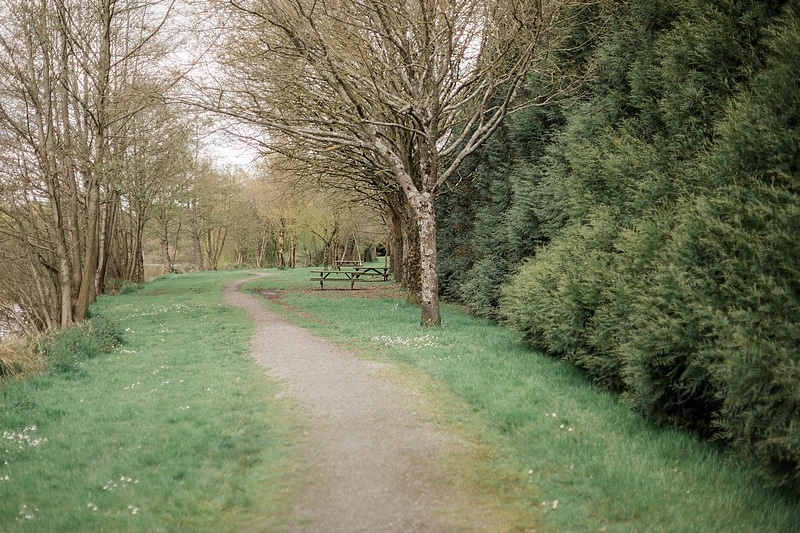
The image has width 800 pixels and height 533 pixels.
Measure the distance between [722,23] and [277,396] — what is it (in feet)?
24.6

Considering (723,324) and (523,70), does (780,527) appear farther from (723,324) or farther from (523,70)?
(523,70)

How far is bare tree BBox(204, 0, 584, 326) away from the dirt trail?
482 centimetres

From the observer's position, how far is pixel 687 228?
529 cm

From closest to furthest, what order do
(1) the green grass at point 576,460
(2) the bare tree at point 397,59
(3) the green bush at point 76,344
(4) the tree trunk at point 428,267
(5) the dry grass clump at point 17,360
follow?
1. (1) the green grass at point 576,460
2. (5) the dry grass clump at point 17,360
3. (3) the green bush at point 76,344
4. (2) the bare tree at point 397,59
5. (4) the tree trunk at point 428,267

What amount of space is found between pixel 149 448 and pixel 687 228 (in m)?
5.94

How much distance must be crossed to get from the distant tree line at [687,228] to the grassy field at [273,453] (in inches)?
19.7

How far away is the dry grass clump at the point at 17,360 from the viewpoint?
847 centimetres

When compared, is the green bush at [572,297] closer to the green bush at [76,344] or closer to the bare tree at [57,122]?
the green bush at [76,344]

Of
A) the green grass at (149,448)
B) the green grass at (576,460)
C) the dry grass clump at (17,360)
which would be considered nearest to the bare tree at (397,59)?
the green grass at (576,460)

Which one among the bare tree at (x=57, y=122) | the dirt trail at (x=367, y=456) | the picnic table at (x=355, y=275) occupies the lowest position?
the dirt trail at (x=367, y=456)

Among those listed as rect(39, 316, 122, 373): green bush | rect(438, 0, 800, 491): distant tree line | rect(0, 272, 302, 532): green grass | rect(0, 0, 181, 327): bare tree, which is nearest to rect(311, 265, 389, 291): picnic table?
rect(0, 0, 181, 327): bare tree

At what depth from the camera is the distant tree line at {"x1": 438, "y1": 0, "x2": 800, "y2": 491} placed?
4.12 m

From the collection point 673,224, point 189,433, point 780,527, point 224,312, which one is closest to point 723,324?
point 780,527

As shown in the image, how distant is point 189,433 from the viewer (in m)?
5.66
